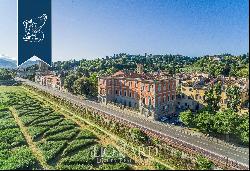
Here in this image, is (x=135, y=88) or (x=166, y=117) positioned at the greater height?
(x=135, y=88)

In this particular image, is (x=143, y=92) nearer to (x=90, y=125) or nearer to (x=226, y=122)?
(x=90, y=125)

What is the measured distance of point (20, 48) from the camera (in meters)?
18.1

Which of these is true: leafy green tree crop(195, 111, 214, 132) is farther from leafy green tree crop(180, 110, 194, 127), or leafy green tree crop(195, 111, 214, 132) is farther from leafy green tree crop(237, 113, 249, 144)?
leafy green tree crop(237, 113, 249, 144)

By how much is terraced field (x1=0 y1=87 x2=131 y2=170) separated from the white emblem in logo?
23.7 ft

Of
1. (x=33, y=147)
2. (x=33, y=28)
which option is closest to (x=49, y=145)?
(x=33, y=147)

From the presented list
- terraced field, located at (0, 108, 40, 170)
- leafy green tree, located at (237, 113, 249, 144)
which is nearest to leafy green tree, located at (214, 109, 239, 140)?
leafy green tree, located at (237, 113, 249, 144)

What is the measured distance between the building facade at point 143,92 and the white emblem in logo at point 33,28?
2217 cm

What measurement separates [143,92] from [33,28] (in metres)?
24.7

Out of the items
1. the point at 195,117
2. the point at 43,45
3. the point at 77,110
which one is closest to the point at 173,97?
the point at 195,117

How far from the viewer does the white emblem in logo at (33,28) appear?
17266 mm

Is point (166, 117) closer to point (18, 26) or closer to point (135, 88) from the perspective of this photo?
point (135, 88)

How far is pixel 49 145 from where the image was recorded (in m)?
25.9

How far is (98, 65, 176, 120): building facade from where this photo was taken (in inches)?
1537

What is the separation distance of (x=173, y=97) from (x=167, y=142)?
20450 millimetres
